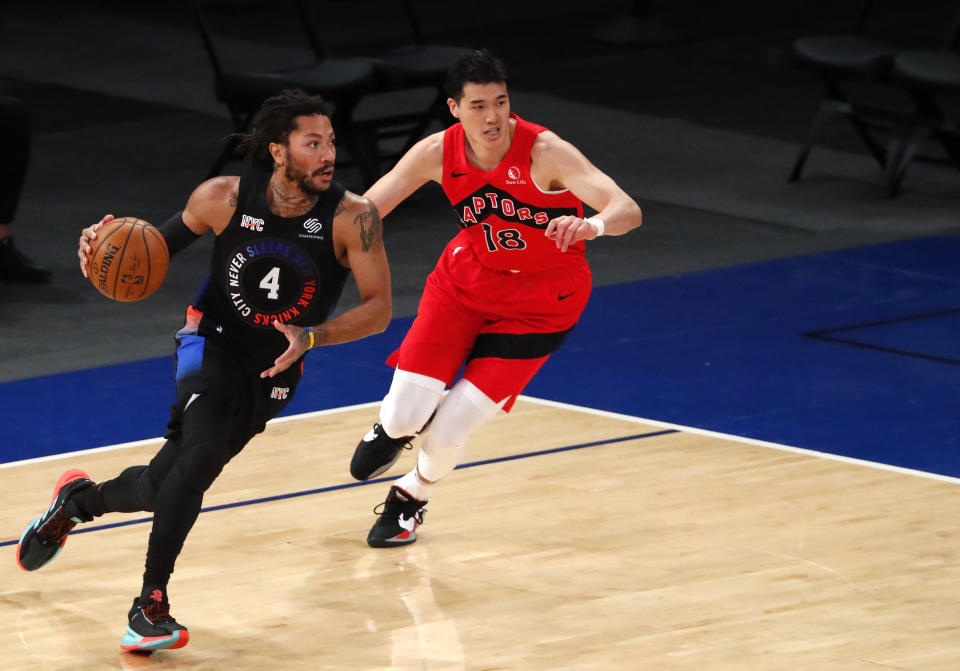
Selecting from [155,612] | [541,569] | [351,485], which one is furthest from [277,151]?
[351,485]

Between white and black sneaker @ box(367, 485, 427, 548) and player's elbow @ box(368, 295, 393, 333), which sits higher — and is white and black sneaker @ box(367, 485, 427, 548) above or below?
below

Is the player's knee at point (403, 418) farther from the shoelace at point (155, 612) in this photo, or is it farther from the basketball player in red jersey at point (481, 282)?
the shoelace at point (155, 612)

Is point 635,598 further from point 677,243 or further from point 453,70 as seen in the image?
point 677,243

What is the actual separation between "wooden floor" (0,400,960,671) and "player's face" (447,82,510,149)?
4.37ft

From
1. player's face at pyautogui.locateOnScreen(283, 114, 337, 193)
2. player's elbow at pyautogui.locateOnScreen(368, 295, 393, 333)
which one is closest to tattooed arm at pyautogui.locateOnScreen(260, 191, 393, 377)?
player's elbow at pyautogui.locateOnScreen(368, 295, 393, 333)

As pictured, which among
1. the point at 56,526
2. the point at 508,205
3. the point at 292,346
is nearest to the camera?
the point at 292,346

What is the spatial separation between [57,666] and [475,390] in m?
1.65

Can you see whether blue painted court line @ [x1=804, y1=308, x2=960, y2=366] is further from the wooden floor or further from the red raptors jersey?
the red raptors jersey

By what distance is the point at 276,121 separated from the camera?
5059mm

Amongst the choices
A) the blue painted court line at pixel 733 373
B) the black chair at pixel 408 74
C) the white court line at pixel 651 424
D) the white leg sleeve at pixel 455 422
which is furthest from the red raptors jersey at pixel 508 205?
the black chair at pixel 408 74

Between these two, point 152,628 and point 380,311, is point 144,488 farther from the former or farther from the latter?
point 380,311

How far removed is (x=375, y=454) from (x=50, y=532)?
1218 millimetres

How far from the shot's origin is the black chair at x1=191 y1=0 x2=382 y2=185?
10.5 meters

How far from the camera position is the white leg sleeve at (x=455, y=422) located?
5.77 meters
